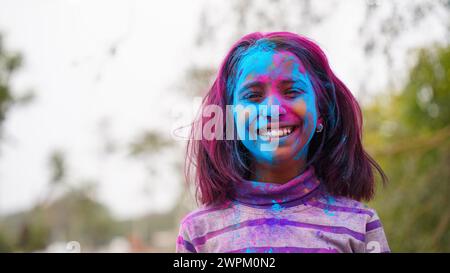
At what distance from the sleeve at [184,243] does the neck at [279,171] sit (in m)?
0.24

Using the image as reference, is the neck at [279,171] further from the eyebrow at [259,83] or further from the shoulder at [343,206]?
the eyebrow at [259,83]

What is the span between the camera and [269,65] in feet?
4.88

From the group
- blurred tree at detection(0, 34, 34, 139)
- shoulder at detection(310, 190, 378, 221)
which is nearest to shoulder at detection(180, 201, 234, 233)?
shoulder at detection(310, 190, 378, 221)

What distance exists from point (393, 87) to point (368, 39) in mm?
459

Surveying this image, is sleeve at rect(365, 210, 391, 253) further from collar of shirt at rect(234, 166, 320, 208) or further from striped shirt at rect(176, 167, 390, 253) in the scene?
collar of shirt at rect(234, 166, 320, 208)

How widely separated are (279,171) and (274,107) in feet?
0.61

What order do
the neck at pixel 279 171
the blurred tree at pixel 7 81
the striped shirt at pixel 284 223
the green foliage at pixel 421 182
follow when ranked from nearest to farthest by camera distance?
the striped shirt at pixel 284 223 < the neck at pixel 279 171 < the green foliage at pixel 421 182 < the blurred tree at pixel 7 81

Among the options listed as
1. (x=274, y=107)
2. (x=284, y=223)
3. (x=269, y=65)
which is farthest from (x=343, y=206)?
(x=269, y=65)

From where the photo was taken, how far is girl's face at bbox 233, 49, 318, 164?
4.78ft

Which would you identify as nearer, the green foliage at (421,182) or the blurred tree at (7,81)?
the green foliage at (421,182)

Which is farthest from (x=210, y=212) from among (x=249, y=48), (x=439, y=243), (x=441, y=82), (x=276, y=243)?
(x=441, y=82)

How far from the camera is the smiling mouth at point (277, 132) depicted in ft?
4.81

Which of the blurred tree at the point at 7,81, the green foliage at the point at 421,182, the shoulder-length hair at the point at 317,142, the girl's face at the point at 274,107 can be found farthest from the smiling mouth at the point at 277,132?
the blurred tree at the point at 7,81

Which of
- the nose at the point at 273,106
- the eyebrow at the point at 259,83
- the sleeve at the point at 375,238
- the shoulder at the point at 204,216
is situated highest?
the eyebrow at the point at 259,83
